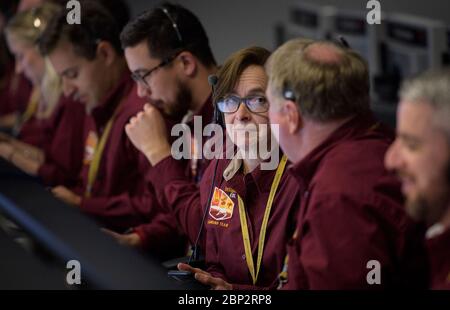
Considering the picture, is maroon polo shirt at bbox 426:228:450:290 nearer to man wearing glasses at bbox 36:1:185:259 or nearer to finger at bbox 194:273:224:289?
finger at bbox 194:273:224:289

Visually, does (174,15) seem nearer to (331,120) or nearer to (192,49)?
(192,49)

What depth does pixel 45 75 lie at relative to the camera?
4.06 m

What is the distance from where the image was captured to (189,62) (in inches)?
103

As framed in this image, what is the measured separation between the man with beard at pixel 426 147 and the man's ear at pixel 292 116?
301 mm

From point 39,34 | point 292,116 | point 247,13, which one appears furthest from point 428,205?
point 247,13

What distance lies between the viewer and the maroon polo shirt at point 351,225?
1522 millimetres

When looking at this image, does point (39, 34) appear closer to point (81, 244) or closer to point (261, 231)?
point (261, 231)

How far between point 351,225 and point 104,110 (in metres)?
1.77

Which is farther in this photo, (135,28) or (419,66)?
(419,66)

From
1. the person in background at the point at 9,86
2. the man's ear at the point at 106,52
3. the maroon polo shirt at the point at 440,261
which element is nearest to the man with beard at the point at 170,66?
the man's ear at the point at 106,52

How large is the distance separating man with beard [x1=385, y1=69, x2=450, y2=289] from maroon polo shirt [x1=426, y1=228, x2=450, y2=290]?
0.15 feet
